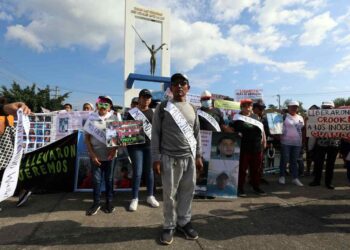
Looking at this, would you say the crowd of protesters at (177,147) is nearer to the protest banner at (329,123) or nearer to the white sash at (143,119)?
the white sash at (143,119)

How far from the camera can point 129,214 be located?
186 inches

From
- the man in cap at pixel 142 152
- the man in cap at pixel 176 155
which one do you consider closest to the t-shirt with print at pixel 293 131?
the man in cap at pixel 142 152

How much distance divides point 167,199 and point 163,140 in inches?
28.5

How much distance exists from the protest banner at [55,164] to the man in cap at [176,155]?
282cm

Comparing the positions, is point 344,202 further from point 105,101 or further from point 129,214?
point 105,101

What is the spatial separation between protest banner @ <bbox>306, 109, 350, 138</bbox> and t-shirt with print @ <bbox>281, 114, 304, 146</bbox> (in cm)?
34

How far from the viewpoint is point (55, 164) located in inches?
236

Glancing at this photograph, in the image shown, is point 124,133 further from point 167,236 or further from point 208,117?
point 167,236

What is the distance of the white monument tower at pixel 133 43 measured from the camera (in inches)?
766

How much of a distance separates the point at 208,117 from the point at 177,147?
2198 millimetres

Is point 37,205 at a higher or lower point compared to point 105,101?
lower

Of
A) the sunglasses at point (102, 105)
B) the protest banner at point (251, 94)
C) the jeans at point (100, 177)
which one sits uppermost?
the protest banner at point (251, 94)

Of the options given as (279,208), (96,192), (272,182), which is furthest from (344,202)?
(96,192)

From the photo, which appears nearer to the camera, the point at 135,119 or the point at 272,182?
the point at 135,119
